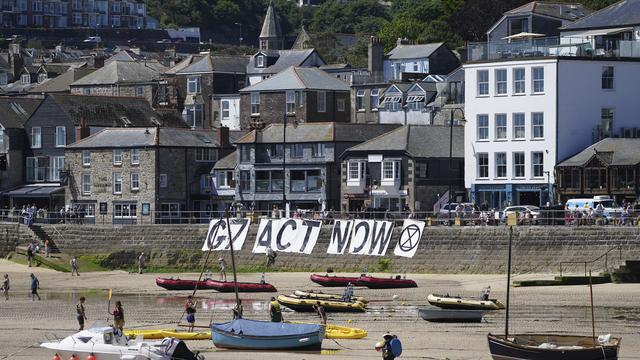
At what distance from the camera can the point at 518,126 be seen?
8156 centimetres

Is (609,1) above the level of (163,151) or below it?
above

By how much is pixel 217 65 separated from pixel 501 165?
39.3 meters

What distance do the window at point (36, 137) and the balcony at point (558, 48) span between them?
3147 cm

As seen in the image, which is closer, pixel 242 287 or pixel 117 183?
pixel 242 287

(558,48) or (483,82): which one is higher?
(558,48)

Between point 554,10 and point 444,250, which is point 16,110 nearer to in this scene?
point 554,10

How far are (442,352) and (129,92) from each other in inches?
2853

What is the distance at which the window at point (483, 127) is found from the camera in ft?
272

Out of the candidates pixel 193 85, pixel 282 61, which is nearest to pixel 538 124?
pixel 193 85

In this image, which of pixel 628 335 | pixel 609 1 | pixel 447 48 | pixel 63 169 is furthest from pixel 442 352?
pixel 609 1

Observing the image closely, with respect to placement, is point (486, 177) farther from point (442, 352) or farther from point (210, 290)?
point (442, 352)

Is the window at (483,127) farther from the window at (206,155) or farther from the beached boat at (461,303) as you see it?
the beached boat at (461,303)

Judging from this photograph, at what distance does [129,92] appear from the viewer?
388 ft

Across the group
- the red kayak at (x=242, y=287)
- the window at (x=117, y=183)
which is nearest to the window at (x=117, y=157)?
the window at (x=117, y=183)
